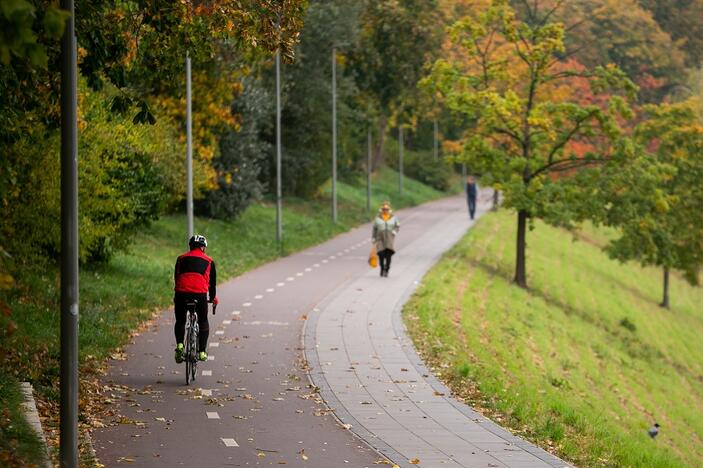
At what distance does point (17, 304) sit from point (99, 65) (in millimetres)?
5390

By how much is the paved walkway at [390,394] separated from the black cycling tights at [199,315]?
1.46 metres

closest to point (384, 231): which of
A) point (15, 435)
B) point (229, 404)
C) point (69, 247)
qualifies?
point (229, 404)

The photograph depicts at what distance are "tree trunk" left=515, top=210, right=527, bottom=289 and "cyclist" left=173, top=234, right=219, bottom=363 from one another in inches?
797

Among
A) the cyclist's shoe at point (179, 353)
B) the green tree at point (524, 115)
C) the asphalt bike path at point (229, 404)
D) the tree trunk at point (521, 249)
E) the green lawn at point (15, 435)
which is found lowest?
the tree trunk at point (521, 249)

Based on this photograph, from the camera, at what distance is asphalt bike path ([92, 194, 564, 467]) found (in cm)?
1178

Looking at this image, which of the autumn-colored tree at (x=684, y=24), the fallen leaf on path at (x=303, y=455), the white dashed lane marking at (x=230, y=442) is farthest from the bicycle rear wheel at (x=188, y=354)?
the autumn-colored tree at (x=684, y=24)

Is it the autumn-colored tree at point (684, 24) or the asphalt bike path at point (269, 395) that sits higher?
→ the autumn-colored tree at point (684, 24)

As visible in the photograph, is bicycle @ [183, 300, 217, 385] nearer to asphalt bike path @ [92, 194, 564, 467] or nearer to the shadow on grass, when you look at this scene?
asphalt bike path @ [92, 194, 564, 467]

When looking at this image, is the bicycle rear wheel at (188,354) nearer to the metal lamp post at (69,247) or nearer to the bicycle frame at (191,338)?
the bicycle frame at (191,338)

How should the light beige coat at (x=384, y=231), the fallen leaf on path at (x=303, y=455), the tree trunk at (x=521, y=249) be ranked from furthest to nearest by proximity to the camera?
the tree trunk at (x=521, y=249) < the light beige coat at (x=384, y=231) < the fallen leaf on path at (x=303, y=455)

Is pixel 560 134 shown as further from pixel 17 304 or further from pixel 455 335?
pixel 17 304

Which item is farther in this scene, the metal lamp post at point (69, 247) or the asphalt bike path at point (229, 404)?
the asphalt bike path at point (229, 404)

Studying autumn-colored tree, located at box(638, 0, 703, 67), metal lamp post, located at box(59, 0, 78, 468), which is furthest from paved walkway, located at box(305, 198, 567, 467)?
autumn-colored tree, located at box(638, 0, 703, 67)

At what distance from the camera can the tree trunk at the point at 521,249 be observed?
35281mm
